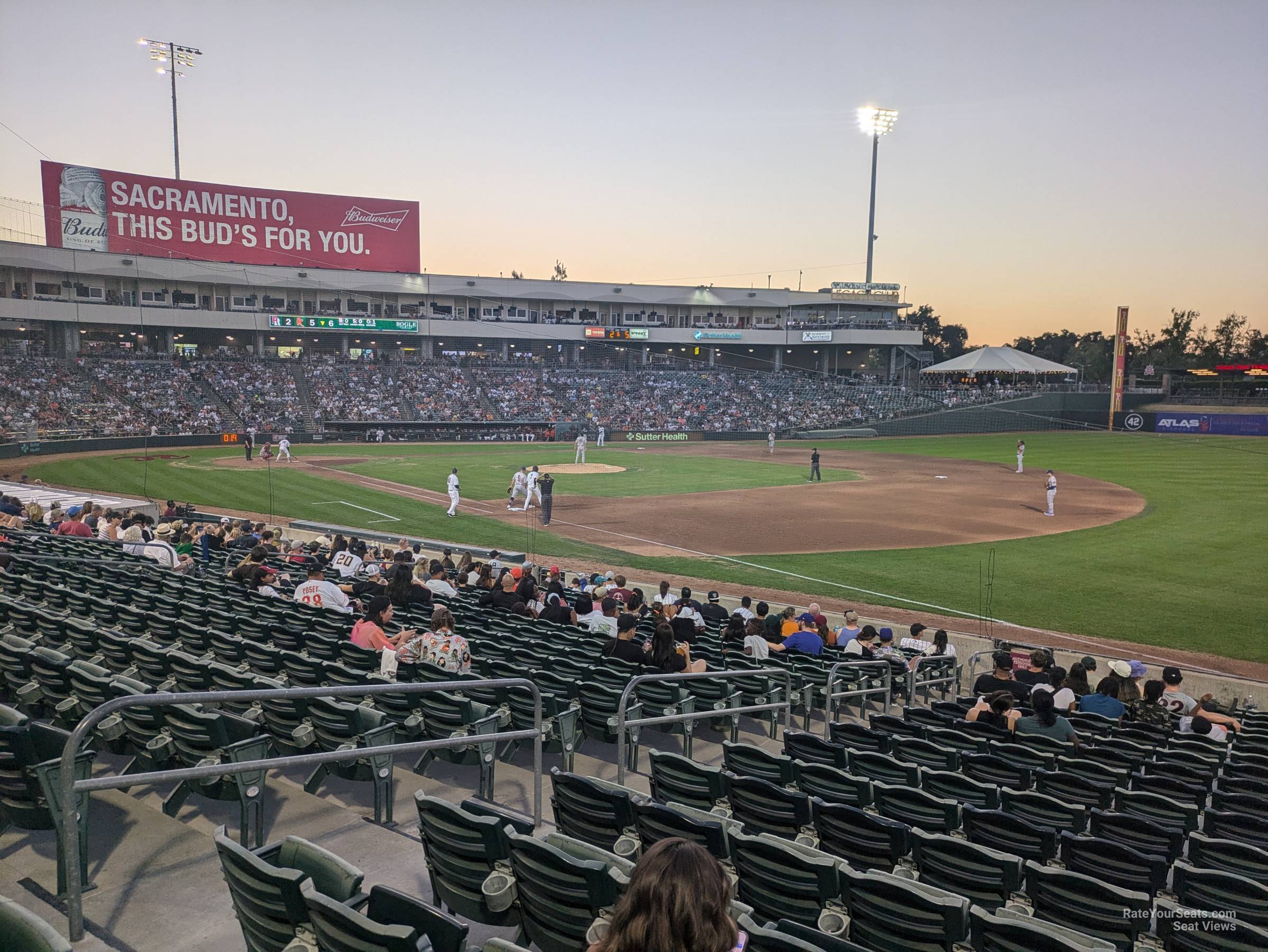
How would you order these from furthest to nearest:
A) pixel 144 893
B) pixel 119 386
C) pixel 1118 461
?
pixel 119 386 < pixel 1118 461 < pixel 144 893

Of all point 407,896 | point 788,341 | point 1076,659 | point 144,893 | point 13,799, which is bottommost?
point 1076,659

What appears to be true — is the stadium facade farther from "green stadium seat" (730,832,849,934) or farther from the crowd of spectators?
"green stadium seat" (730,832,849,934)

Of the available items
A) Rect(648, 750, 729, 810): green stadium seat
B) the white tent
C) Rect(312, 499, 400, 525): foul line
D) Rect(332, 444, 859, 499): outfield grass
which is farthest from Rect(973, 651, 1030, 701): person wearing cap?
the white tent

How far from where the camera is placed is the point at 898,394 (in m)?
76.9

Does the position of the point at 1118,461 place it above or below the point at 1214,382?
below

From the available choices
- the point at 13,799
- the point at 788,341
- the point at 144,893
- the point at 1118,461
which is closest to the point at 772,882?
the point at 144,893

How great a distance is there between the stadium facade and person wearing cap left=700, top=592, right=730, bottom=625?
5928 cm

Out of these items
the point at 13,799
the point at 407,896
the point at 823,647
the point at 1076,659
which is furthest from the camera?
the point at 1076,659

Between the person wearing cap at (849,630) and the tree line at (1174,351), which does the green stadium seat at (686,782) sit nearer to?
the person wearing cap at (849,630)

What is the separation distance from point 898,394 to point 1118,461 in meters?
29.5

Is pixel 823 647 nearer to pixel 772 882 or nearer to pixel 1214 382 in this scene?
pixel 772 882

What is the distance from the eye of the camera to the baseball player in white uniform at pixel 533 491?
28.3 meters

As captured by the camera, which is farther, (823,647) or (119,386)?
(119,386)

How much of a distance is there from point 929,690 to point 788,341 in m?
76.6
